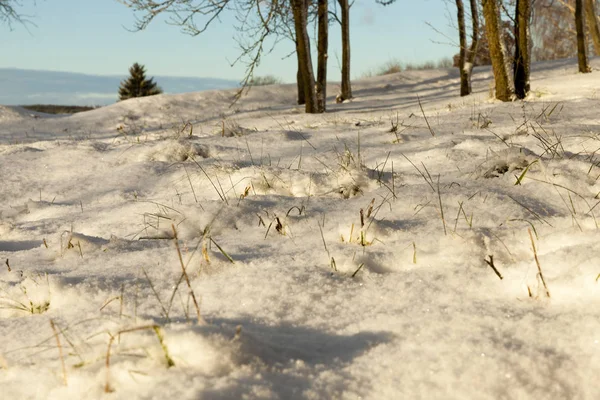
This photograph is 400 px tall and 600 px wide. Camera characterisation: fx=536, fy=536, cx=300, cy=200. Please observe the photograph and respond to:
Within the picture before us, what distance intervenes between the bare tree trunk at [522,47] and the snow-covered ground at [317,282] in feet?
15.5

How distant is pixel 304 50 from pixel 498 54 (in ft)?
11.5

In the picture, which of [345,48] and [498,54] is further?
[345,48]

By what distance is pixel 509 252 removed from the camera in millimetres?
1716

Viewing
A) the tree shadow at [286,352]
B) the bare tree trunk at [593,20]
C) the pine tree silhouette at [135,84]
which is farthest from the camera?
the pine tree silhouette at [135,84]

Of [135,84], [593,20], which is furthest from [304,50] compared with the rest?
[135,84]

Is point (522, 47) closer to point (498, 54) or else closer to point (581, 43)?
point (498, 54)

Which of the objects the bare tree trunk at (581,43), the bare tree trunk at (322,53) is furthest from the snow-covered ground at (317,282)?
the bare tree trunk at (581,43)

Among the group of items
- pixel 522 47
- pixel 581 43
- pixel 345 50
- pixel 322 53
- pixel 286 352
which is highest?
pixel 345 50

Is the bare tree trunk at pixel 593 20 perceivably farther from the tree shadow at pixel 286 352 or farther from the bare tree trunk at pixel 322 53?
the tree shadow at pixel 286 352

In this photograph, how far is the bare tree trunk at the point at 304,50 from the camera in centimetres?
911

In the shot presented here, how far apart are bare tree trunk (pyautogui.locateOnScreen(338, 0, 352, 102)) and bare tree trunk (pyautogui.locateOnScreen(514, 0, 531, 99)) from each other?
6.66 m

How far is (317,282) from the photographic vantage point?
1606mm

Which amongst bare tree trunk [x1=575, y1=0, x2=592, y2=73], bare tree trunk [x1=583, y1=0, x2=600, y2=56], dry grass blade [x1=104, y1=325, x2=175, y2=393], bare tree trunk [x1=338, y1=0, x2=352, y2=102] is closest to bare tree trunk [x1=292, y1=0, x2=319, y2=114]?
bare tree trunk [x1=338, y1=0, x2=352, y2=102]

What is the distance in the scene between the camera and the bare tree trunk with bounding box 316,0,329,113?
10.9 metres
